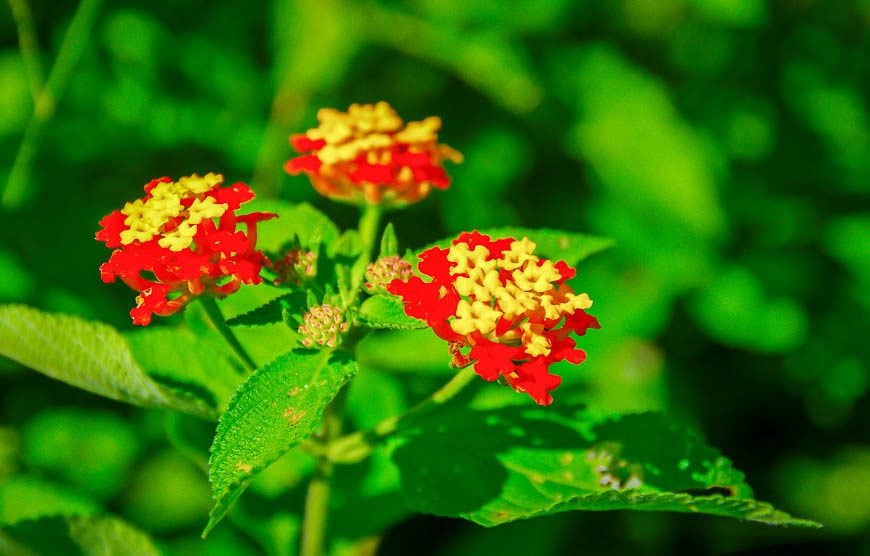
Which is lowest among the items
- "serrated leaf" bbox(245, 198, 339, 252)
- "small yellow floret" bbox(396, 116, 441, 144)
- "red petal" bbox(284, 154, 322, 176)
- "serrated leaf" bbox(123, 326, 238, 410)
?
"serrated leaf" bbox(123, 326, 238, 410)

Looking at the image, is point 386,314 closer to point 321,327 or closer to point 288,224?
point 321,327

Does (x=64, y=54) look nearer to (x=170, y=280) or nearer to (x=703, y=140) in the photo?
(x=170, y=280)

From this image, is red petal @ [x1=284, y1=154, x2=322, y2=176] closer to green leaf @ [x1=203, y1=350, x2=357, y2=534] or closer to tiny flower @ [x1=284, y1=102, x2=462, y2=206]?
tiny flower @ [x1=284, y1=102, x2=462, y2=206]

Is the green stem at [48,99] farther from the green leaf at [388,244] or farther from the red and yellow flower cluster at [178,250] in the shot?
the green leaf at [388,244]

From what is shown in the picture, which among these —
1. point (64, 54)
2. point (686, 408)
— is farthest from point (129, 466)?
point (686, 408)

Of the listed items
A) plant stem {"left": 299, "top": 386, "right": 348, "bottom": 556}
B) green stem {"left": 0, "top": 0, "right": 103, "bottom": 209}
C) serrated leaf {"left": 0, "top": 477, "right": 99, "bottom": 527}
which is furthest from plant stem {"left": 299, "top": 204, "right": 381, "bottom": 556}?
green stem {"left": 0, "top": 0, "right": 103, "bottom": 209}

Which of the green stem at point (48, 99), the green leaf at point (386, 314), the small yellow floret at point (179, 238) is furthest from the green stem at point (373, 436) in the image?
the green stem at point (48, 99)

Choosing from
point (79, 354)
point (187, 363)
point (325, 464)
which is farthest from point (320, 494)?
point (79, 354)
